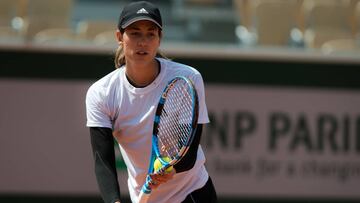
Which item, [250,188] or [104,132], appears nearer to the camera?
[104,132]

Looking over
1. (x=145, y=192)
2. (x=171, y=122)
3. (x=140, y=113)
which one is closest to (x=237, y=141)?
(x=140, y=113)

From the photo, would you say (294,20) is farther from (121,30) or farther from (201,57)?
(121,30)

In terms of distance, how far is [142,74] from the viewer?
3336 millimetres

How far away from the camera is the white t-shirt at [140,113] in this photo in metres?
3.31

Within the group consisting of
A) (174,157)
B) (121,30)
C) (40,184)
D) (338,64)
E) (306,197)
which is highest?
(121,30)

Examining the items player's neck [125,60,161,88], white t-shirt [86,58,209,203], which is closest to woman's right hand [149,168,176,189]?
white t-shirt [86,58,209,203]

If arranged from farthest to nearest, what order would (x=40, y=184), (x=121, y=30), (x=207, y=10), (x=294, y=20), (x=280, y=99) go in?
(x=207, y=10)
(x=294, y=20)
(x=280, y=99)
(x=40, y=184)
(x=121, y=30)

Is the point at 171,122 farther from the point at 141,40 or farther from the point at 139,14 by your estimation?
the point at 139,14

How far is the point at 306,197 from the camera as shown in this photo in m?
6.79

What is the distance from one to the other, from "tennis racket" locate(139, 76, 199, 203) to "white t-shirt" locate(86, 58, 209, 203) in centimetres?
10

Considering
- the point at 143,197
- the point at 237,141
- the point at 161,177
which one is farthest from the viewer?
the point at 237,141

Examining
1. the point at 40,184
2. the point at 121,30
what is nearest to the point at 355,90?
the point at 40,184

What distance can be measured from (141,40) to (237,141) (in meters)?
3.64

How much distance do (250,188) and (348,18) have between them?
8.72 feet
